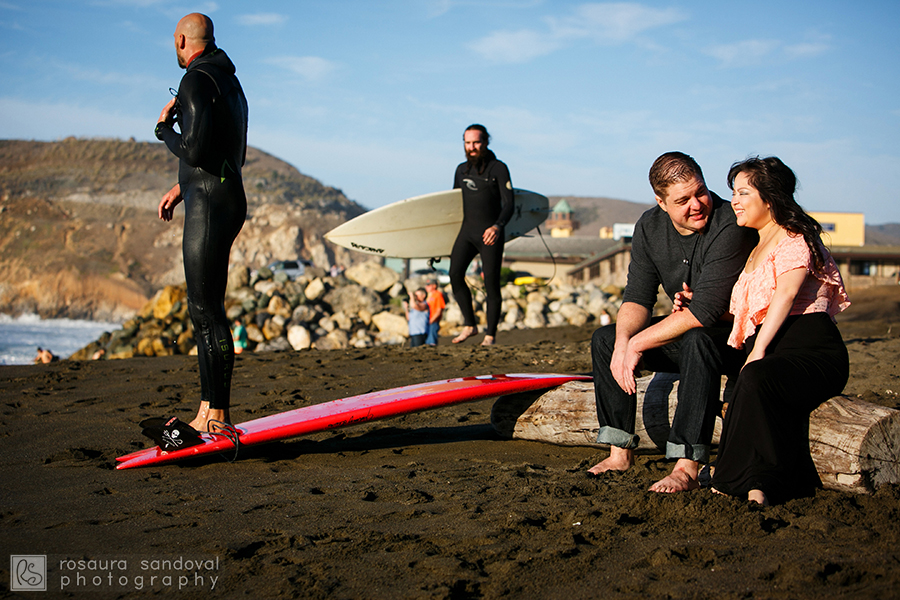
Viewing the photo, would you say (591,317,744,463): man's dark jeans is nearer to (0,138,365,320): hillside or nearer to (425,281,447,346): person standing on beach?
(425,281,447,346): person standing on beach

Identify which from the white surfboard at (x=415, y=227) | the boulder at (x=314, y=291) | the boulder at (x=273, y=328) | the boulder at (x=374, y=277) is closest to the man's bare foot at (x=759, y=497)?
the white surfboard at (x=415, y=227)

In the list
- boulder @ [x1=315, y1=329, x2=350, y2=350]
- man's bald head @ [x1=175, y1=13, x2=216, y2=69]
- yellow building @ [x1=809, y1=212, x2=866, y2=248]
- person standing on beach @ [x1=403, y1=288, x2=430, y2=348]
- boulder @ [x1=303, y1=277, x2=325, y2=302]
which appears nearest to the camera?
A: man's bald head @ [x1=175, y1=13, x2=216, y2=69]

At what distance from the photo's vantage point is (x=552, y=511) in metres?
2.27

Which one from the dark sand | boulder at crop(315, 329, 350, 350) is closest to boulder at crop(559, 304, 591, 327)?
boulder at crop(315, 329, 350, 350)

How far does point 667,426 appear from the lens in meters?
3.05

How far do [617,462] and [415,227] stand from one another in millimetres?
5887

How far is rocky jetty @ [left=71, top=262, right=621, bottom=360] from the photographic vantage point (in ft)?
47.5

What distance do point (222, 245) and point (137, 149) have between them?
99936mm

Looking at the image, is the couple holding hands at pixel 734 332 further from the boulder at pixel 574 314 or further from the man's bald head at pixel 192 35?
the boulder at pixel 574 314

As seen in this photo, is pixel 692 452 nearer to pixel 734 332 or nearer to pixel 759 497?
pixel 759 497

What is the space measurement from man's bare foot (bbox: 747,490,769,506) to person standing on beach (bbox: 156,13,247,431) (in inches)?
92.5

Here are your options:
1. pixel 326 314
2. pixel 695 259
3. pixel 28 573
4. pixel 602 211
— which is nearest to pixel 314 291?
pixel 326 314

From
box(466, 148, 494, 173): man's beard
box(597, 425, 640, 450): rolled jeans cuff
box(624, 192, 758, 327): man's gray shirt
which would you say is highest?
box(466, 148, 494, 173): man's beard

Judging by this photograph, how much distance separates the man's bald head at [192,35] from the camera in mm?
3424
